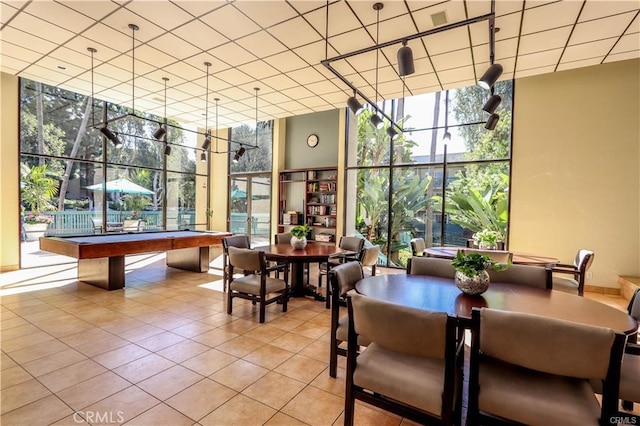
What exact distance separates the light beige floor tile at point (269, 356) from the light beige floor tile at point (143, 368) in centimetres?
70

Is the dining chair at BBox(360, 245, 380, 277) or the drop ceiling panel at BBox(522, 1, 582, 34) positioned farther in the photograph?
the dining chair at BBox(360, 245, 380, 277)

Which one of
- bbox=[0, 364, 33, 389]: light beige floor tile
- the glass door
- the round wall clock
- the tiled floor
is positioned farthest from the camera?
the glass door

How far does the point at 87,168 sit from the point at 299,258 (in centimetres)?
596

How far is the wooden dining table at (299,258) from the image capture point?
3965 millimetres

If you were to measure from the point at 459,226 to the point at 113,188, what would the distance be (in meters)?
8.04

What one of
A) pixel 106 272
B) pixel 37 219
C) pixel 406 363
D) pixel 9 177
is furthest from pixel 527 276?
pixel 37 219

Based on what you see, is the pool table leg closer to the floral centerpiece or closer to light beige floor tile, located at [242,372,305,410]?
the floral centerpiece

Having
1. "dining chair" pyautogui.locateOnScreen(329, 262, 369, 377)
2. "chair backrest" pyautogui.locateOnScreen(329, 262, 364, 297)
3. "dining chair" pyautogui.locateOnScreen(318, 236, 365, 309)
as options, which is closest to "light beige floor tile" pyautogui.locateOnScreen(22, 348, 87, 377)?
"dining chair" pyautogui.locateOnScreen(329, 262, 369, 377)

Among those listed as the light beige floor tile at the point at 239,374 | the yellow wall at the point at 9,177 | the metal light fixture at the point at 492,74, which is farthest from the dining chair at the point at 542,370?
the yellow wall at the point at 9,177

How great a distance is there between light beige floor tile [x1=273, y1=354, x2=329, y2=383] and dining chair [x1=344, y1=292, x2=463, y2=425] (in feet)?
2.57

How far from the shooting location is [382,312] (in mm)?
1552

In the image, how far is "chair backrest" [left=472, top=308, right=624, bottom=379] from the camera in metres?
1.25

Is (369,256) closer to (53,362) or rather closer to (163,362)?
(163,362)

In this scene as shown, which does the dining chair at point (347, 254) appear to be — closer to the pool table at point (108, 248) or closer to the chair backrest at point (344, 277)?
the chair backrest at point (344, 277)
